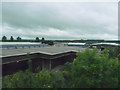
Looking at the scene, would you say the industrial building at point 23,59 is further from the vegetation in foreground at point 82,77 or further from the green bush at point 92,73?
the green bush at point 92,73

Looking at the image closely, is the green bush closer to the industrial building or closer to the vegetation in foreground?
the vegetation in foreground

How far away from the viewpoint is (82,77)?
268 inches

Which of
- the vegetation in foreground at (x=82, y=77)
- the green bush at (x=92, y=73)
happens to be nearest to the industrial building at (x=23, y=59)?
the vegetation in foreground at (x=82, y=77)

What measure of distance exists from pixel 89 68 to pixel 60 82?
5.86ft

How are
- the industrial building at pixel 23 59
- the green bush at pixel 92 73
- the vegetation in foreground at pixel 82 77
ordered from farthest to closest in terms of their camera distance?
the industrial building at pixel 23 59 → the green bush at pixel 92 73 → the vegetation in foreground at pixel 82 77

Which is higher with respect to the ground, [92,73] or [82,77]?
[92,73]

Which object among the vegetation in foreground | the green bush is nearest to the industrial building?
the vegetation in foreground

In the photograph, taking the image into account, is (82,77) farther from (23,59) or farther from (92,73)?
(23,59)

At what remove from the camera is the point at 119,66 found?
7832mm

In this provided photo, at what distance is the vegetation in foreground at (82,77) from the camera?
21.6 feet

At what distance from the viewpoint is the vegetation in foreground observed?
6.58 m

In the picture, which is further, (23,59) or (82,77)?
(23,59)

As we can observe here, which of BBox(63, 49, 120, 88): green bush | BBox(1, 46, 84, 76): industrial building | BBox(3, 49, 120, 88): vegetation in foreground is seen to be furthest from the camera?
BBox(1, 46, 84, 76): industrial building

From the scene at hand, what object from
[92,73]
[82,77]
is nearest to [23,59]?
[82,77]
